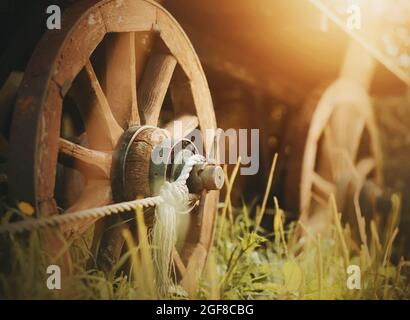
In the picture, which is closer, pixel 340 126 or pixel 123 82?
pixel 123 82

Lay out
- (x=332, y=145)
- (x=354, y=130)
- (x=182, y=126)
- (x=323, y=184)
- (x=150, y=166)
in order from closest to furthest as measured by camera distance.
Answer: (x=150, y=166), (x=182, y=126), (x=323, y=184), (x=332, y=145), (x=354, y=130)

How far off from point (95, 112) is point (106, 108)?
45 mm

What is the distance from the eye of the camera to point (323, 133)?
4438mm

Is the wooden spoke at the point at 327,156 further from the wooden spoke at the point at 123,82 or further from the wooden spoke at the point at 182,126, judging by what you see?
the wooden spoke at the point at 123,82

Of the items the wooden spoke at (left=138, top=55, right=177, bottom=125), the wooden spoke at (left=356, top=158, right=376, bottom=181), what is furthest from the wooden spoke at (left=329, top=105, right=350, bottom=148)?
the wooden spoke at (left=138, top=55, right=177, bottom=125)

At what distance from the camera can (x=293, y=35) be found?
347 centimetres

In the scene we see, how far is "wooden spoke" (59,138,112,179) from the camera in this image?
1.90 m

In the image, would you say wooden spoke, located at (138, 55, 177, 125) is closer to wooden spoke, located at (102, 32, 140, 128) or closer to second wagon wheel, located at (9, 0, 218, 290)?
second wagon wheel, located at (9, 0, 218, 290)

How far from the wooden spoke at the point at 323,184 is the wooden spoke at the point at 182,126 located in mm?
1897

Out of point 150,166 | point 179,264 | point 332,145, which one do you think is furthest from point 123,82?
point 332,145

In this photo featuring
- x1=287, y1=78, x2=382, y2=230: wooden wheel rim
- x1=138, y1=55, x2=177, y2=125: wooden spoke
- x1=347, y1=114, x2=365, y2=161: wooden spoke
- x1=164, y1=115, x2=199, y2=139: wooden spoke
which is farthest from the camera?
x1=347, y1=114, x2=365, y2=161: wooden spoke

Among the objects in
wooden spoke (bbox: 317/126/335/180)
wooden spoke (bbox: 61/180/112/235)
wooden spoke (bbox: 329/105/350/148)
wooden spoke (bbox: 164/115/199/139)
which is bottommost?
wooden spoke (bbox: 61/180/112/235)

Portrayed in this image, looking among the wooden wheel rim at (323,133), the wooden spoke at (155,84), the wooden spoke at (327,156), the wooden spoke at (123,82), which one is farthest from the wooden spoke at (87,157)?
the wooden spoke at (327,156)

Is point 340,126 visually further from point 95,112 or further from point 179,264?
point 95,112
